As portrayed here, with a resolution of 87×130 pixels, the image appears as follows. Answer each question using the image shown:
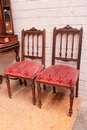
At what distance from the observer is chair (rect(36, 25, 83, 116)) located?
4.83 ft

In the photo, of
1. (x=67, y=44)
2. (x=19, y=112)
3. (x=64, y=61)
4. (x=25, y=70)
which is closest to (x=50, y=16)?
(x=67, y=44)

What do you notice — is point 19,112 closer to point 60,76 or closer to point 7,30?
point 60,76

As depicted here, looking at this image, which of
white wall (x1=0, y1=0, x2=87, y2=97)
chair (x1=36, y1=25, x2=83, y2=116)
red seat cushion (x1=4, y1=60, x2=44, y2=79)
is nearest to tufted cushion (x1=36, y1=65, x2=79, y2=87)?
chair (x1=36, y1=25, x2=83, y2=116)

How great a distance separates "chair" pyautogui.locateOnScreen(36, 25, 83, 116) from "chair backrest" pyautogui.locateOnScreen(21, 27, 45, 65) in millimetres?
179

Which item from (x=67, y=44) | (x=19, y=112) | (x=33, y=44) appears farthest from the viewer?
(x=33, y=44)

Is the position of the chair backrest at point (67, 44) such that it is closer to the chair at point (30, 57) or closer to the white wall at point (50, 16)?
the white wall at point (50, 16)

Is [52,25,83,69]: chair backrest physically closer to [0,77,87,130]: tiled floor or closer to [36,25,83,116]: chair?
[36,25,83,116]: chair

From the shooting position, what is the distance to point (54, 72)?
157cm

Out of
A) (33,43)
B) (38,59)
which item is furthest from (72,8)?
(38,59)

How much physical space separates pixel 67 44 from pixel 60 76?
0.50 m

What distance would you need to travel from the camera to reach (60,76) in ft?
4.90

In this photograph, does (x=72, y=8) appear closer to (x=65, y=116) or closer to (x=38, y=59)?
(x=38, y=59)

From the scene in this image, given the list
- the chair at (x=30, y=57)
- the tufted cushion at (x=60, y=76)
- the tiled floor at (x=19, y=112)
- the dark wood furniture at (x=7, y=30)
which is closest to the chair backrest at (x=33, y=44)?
the chair at (x=30, y=57)

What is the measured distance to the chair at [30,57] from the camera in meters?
1.69
